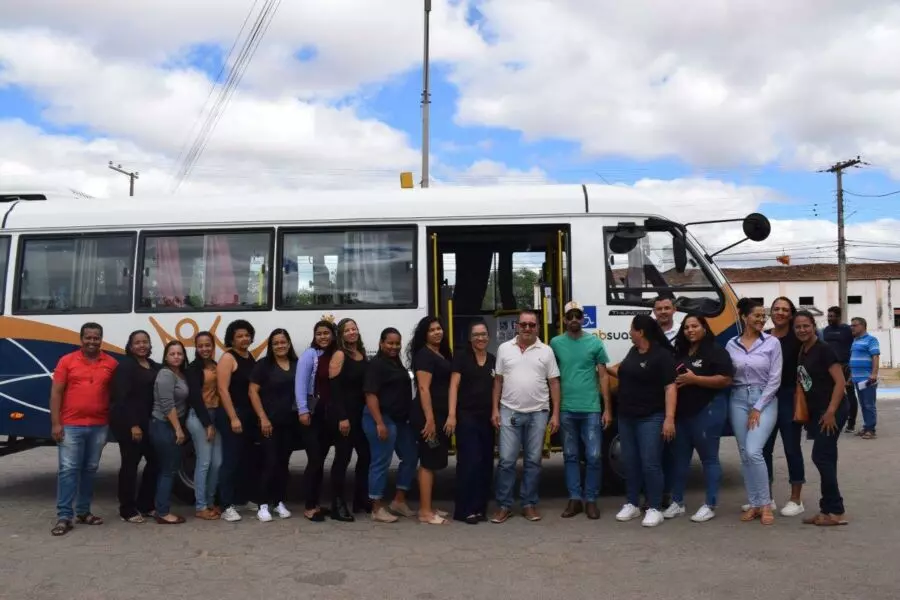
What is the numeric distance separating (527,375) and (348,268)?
2.04 meters

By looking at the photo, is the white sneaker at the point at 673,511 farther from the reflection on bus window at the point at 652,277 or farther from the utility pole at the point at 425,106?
the utility pole at the point at 425,106

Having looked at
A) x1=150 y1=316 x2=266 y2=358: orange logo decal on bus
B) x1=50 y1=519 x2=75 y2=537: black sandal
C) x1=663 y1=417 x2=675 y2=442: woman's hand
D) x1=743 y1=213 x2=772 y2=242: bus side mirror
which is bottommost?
x1=50 y1=519 x2=75 y2=537: black sandal

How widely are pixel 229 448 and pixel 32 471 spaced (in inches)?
163

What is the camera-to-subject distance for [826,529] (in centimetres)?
655

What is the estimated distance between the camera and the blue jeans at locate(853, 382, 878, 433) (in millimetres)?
11906

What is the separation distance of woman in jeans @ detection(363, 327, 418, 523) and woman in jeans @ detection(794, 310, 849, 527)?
10.4 feet

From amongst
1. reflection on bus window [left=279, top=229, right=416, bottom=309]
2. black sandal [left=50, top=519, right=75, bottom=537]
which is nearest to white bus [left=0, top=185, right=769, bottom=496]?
reflection on bus window [left=279, top=229, right=416, bottom=309]

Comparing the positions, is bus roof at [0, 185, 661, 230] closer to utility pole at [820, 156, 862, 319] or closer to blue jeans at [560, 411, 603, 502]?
blue jeans at [560, 411, 603, 502]

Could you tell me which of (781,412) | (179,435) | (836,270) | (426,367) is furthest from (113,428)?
(836,270)

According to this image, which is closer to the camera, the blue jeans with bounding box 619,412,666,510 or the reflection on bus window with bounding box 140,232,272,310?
the blue jeans with bounding box 619,412,666,510

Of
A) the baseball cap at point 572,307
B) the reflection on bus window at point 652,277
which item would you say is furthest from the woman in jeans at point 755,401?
the baseball cap at point 572,307

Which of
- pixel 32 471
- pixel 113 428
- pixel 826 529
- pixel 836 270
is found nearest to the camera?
pixel 826 529

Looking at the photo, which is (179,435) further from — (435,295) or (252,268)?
(435,295)

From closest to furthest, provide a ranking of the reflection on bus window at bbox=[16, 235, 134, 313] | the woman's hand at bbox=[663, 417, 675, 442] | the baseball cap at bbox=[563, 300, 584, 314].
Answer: the woman's hand at bbox=[663, 417, 675, 442] → the baseball cap at bbox=[563, 300, 584, 314] → the reflection on bus window at bbox=[16, 235, 134, 313]
